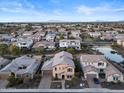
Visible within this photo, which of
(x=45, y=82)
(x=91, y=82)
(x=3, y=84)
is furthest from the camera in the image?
(x=45, y=82)

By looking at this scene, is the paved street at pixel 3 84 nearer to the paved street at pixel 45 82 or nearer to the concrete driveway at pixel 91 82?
the paved street at pixel 45 82

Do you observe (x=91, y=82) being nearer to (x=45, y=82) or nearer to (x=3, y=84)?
(x=45, y=82)

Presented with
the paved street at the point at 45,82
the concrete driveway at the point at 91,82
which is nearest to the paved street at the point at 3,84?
the paved street at the point at 45,82

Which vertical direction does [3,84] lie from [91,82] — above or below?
below

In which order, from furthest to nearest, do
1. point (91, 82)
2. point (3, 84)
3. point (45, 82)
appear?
point (45, 82)
point (91, 82)
point (3, 84)

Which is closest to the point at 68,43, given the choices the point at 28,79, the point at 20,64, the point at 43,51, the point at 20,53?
the point at 43,51

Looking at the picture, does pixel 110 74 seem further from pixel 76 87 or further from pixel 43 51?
pixel 43 51

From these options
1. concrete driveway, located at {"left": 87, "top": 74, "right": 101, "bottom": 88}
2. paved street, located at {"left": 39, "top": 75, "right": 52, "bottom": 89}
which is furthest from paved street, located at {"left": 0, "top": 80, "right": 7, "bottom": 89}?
concrete driveway, located at {"left": 87, "top": 74, "right": 101, "bottom": 88}

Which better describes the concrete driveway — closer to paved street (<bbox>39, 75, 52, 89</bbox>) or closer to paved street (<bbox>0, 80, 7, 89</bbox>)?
paved street (<bbox>39, 75, 52, 89</bbox>)

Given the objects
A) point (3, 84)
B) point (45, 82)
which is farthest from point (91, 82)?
point (3, 84)
